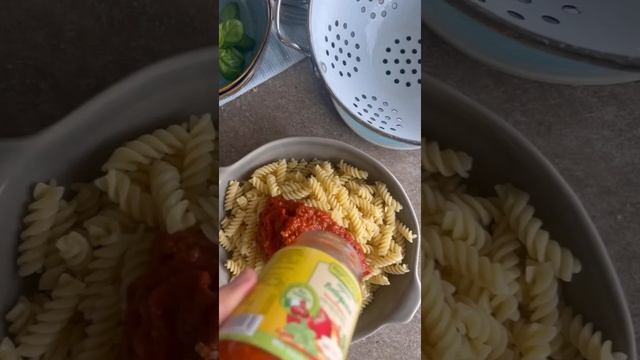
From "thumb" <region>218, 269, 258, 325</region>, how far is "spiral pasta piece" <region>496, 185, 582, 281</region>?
197mm

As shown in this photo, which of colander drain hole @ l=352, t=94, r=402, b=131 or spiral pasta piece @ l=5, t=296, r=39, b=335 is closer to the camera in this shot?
spiral pasta piece @ l=5, t=296, r=39, b=335

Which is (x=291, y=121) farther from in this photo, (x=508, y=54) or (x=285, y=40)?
(x=508, y=54)

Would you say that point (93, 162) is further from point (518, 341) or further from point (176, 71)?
point (518, 341)

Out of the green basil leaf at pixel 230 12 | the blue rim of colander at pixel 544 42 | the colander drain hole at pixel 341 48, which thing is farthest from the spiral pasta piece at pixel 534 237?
the green basil leaf at pixel 230 12

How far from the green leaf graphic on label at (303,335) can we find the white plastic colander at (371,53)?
372mm

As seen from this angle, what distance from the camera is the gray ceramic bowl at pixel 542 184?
1.43 ft

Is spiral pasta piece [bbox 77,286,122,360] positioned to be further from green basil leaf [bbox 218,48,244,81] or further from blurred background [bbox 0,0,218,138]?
green basil leaf [bbox 218,48,244,81]

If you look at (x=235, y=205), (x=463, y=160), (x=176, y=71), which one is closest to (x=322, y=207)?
(x=235, y=205)

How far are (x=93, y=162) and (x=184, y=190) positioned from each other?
7cm

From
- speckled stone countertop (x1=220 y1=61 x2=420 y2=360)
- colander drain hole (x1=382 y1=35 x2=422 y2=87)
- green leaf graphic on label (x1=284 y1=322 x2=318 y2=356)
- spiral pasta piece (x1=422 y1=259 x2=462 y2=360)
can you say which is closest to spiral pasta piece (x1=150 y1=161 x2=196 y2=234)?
green leaf graphic on label (x1=284 y1=322 x2=318 y2=356)

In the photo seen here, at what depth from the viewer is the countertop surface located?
43 cm

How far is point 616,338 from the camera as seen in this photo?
0.43m

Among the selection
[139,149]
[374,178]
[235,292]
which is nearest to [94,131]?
[139,149]

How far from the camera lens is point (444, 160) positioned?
450 millimetres
